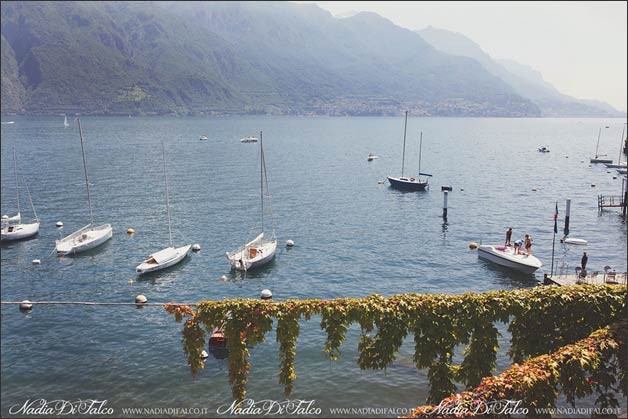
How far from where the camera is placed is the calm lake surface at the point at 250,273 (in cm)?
3028

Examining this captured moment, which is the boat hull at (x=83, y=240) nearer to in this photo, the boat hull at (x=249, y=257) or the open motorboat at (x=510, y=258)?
the boat hull at (x=249, y=257)

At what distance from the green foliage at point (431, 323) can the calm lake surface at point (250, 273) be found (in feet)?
23.1

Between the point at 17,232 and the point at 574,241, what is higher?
the point at 17,232

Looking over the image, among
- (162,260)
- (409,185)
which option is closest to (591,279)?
(162,260)

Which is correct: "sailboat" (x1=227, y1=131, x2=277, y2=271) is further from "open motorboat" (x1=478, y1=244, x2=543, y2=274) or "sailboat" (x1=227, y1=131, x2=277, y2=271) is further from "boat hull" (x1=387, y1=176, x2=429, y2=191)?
"boat hull" (x1=387, y1=176, x2=429, y2=191)

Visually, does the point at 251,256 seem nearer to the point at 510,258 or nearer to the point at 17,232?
the point at 510,258

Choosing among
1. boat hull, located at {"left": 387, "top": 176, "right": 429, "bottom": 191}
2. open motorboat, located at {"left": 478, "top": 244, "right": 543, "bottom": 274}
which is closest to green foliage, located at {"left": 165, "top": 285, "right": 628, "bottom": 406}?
open motorboat, located at {"left": 478, "top": 244, "right": 543, "bottom": 274}

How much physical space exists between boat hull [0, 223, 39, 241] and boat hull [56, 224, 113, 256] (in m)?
6.21

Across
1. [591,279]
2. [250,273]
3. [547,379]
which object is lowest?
[250,273]

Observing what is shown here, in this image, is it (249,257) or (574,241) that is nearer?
(249,257)

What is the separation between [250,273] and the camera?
4991 centimetres

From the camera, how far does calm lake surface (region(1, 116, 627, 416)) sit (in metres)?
30.3

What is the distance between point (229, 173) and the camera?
117 metres

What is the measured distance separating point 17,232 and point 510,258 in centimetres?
5652
